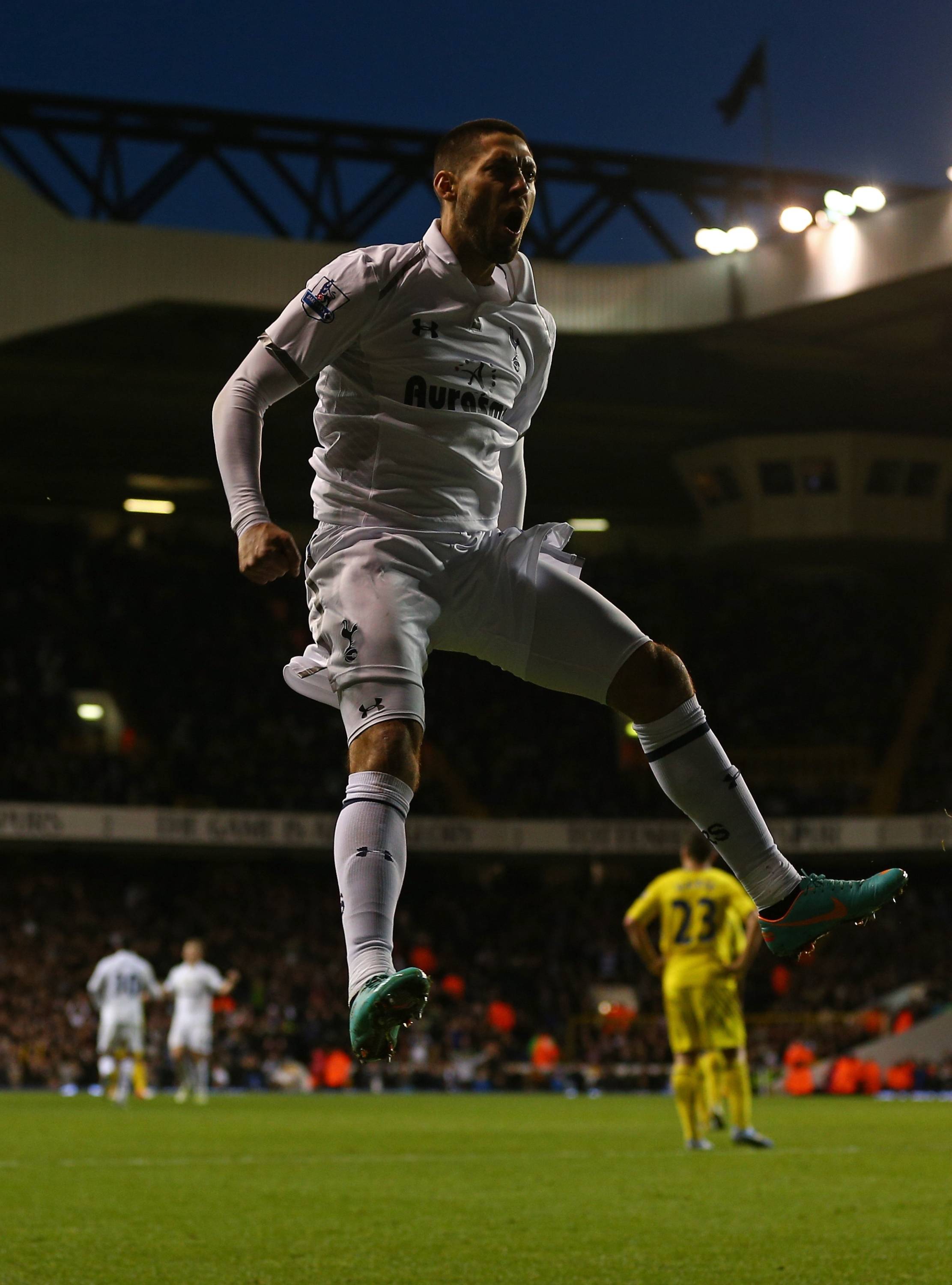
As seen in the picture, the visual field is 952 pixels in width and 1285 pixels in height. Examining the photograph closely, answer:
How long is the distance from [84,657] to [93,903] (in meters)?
5.23

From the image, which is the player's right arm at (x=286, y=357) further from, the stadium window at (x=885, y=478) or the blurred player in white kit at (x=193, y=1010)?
the stadium window at (x=885, y=478)

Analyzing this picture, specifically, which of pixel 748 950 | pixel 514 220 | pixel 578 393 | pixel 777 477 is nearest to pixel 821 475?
pixel 777 477

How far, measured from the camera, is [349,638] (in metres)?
4.28

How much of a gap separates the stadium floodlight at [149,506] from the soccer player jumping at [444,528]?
118 feet

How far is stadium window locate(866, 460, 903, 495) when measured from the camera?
35.2 metres

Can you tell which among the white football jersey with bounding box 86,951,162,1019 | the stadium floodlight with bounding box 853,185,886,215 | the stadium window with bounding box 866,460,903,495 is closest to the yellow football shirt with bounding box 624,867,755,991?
the white football jersey with bounding box 86,951,162,1019

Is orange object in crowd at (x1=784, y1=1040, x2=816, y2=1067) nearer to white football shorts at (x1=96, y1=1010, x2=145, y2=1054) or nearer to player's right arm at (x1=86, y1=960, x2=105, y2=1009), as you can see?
white football shorts at (x1=96, y1=1010, x2=145, y2=1054)

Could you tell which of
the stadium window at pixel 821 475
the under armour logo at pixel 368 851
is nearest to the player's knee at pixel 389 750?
the under armour logo at pixel 368 851

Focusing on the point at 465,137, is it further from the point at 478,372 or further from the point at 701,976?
the point at 701,976

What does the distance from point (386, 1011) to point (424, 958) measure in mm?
28102

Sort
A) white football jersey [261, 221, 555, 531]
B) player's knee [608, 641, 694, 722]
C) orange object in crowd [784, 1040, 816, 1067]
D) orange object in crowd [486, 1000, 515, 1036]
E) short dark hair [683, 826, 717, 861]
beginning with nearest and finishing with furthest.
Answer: white football jersey [261, 221, 555, 531] → player's knee [608, 641, 694, 722] → short dark hair [683, 826, 717, 861] → orange object in crowd [784, 1040, 816, 1067] → orange object in crowd [486, 1000, 515, 1036]

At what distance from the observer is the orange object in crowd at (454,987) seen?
3067cm

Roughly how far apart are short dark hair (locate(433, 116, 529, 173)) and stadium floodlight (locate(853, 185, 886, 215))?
24.7m

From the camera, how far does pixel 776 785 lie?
3434cm
